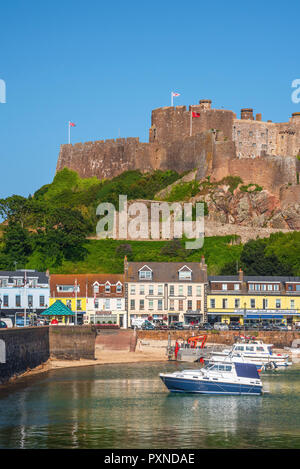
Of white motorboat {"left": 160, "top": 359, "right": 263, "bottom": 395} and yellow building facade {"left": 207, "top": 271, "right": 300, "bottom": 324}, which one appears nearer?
white motorboat {"left": 160, "top": 359, "right": 263, "bottom": 395}

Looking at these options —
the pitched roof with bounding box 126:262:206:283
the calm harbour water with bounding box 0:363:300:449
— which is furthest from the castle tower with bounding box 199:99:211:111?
the calm harbour water with bounding box 0:363:300:449

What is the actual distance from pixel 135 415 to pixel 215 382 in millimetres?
8601

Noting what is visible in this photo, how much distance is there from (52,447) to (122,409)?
9.59 meters

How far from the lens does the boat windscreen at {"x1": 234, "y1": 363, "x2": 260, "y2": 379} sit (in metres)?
52.1

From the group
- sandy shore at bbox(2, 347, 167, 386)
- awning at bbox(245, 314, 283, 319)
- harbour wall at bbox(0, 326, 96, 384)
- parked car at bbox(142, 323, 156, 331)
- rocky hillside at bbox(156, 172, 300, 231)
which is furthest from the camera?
rocky hillside at bbox(156, 172, 300, 231)

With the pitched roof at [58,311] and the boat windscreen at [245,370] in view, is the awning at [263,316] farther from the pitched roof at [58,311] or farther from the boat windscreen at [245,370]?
the boat windscreen at [245,370]

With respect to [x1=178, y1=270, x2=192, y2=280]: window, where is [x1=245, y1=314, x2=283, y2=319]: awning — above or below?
below

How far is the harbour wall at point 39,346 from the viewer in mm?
52344

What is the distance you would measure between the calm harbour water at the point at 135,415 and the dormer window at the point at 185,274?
82.2 ft

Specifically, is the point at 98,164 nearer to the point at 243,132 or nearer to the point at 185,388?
the point at 243,132

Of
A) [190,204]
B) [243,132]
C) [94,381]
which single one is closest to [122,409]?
[94,381]

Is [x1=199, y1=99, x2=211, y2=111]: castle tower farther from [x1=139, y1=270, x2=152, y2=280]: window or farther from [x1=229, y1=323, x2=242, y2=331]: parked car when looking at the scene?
[x1=229, y1=323, x2=242, y2=331]: parked car

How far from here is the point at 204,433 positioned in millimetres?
40531

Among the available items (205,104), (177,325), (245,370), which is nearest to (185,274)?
(177,325)
